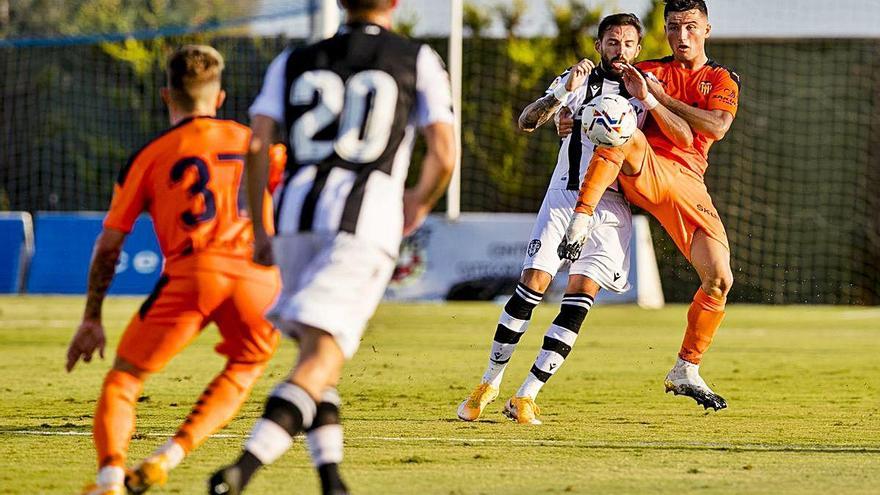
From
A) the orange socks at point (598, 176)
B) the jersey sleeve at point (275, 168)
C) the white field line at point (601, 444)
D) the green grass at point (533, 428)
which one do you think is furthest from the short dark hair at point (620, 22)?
the jersey sleeve at point (275, 168)

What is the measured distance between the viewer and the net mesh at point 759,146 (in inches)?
836

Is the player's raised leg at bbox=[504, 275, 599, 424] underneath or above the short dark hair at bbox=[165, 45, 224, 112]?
underneath

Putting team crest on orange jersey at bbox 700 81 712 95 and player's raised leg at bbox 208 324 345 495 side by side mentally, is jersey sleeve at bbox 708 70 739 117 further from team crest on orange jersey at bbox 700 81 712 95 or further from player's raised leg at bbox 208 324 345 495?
player's raised leg at bbox 208 324 345 495

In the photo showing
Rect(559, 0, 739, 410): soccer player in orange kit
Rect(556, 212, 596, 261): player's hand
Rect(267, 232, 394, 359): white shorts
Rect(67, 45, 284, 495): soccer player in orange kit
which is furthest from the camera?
Rect(559, 0, 739, 410): soccer player in orange kit

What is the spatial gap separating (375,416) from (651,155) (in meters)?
2.08

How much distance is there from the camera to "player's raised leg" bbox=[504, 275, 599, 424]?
302 inches

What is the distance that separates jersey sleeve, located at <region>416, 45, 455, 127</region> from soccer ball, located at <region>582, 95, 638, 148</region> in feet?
9.08

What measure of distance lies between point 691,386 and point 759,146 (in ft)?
47.5

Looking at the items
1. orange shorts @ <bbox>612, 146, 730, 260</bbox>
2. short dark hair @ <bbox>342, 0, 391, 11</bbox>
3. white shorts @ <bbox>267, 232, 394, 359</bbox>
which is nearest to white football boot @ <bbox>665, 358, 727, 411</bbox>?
orange shorts @ <bbox>612, 146, 730, 260</bbox>

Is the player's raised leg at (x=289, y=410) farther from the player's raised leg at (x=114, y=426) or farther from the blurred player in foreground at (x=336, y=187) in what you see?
the player's raised leg at (x=114, y=426)

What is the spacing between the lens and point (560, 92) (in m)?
7.77

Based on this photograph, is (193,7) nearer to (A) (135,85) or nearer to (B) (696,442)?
(A) (135,85)

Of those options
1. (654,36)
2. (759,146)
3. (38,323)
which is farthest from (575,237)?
(759,146)

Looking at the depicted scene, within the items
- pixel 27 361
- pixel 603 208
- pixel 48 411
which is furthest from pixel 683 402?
pixel 27 361
